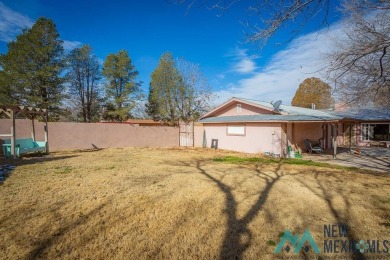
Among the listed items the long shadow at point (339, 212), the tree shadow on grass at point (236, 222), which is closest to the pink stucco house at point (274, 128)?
the long shadow at point (339, 212)

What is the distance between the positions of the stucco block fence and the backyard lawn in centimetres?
797

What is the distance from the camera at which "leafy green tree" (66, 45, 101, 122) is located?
27.7m

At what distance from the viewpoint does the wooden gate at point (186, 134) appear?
64.6 feet

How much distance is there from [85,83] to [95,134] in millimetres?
16673

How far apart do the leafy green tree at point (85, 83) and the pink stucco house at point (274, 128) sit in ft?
60.9

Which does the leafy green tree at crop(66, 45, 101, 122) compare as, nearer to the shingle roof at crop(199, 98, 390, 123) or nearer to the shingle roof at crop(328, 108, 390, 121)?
the shingle roof at crop(199, 98, 390, 123)

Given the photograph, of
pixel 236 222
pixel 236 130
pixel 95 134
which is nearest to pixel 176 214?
pixel 236 222

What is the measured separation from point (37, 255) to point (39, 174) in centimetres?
541

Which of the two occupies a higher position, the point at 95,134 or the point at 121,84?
the point at 121,84

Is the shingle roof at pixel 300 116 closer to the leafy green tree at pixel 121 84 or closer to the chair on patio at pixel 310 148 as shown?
the chair on patio at pixel 310 148

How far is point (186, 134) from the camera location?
19.8 m

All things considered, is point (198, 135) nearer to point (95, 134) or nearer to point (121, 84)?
point (95, 134)

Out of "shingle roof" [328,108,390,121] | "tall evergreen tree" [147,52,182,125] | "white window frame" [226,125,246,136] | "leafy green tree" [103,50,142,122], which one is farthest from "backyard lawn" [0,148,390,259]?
"leafy green tree" [103,50,142,122]

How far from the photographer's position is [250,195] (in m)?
5.46
